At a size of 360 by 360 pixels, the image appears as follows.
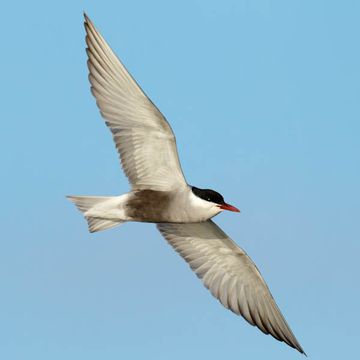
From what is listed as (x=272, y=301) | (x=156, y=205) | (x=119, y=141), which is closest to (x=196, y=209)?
(x=156, y=205)

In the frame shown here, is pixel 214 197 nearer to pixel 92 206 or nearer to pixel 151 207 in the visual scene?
pixel 151 207

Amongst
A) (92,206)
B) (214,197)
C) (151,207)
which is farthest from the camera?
(92,206)

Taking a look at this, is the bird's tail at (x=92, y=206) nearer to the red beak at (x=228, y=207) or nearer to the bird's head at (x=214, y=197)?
the bird's head at (x=214, y=197)

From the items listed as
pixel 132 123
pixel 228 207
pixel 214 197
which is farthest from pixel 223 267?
pixel 132 123

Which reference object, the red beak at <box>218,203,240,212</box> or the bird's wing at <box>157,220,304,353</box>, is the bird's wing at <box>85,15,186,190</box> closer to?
the red beak at <box>218,203,240,212</box>

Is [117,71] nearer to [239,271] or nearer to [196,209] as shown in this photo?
[196,209]

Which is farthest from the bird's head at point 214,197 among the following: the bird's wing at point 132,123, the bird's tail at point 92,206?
the bird's tail at point 92,206

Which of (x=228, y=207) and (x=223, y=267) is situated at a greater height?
(x=228, y=207)
